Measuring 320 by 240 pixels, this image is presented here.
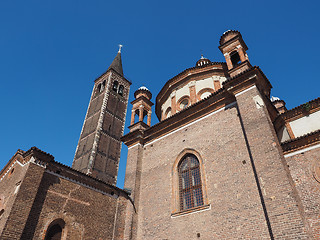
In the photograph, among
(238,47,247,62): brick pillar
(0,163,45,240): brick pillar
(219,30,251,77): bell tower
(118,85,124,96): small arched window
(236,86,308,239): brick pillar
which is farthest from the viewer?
(118,85,124,96): small arched window

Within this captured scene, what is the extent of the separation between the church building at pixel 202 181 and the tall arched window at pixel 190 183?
47 millimetres

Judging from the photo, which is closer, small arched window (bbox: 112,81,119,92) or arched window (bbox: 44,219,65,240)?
arched window (bbox: 44,219,65,240)

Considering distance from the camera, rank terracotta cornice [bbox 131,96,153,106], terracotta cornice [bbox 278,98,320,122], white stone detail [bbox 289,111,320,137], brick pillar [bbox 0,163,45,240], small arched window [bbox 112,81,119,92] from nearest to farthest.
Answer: brick pillar [bbox 0,163,45,240] < white stone detail [bbox 289,111,320,137] < terracotta cornice [bbox 278,98,320,122] < terracotta cornice [bbox 131,96,153,106] < small arched window [bbox 112,81,119,92]

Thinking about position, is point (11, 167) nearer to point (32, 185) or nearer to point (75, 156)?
point (32, 185)

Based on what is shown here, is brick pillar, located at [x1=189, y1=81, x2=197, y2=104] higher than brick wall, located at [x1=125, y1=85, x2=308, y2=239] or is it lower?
higher

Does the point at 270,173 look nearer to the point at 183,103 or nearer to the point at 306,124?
the point at 306,124

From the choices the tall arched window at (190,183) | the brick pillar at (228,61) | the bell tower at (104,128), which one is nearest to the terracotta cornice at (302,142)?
the tall arched window at (190,183)

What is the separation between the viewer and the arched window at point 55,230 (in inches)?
389

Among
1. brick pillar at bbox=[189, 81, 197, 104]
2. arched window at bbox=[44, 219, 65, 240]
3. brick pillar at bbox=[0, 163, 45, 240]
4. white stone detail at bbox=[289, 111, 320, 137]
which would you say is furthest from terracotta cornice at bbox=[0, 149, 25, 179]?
white stone detail at bbox=[289, 111, 320, 137]

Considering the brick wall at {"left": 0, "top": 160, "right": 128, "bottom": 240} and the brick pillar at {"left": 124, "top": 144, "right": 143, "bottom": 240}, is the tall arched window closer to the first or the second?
the brick pillar at {"left": 124, "top": 144, "right": 143, "bottom": 240}

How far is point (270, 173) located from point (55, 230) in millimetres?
9025

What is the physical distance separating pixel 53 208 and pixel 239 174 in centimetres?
802

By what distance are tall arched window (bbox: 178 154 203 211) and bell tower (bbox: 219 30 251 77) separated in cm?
497

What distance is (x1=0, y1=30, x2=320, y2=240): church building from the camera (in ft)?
27.6
